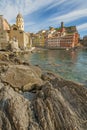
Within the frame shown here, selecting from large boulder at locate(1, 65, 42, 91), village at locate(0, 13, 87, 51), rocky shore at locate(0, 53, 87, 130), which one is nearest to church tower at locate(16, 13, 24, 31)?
village at locate(0, 13, 87, 51)

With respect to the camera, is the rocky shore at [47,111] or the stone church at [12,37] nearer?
the rocky shore at [47,111]

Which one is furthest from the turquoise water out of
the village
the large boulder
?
the village

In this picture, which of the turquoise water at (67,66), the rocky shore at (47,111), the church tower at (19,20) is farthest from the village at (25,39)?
the rocky shore at (47,111)

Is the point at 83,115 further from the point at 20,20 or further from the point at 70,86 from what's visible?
the point at 20,20

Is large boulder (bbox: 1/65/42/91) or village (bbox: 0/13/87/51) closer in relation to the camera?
large boulder (bbox: 1/65/42/91)

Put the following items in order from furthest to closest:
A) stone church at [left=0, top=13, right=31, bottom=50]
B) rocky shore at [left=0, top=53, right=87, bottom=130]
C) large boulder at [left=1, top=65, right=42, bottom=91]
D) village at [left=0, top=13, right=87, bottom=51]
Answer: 1. village at [left=0, top=13, right=87, bottom=51]
2. stone church at [left=0, top=13, right=31, bottom=50]
3. large boulder at [left=1, top=65, right=42, bottom=91]
4. rocky shore at [left=0, top=53, right=87, bottom=130]

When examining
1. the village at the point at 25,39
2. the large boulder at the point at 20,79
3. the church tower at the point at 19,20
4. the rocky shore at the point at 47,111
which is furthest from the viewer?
the church tower at the point at 19,20

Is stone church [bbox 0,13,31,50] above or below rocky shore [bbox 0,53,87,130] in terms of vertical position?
above

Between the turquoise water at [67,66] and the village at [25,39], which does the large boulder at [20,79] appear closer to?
the turquoise water at [67,66]

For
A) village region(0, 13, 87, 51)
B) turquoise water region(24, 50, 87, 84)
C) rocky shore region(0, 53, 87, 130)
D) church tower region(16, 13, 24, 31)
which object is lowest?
turquoise water region(24, 50, 87, 84)

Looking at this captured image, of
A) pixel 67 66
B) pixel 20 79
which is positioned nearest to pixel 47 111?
pixel 20 79

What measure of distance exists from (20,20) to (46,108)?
106 meters

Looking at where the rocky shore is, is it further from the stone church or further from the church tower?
the church tower

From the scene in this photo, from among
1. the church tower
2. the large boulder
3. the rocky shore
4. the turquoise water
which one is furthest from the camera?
the church tower
